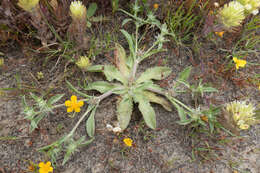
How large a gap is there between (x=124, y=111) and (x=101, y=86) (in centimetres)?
37

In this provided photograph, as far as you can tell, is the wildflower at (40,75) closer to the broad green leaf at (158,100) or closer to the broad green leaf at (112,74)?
the broad green leaf at (112,74)

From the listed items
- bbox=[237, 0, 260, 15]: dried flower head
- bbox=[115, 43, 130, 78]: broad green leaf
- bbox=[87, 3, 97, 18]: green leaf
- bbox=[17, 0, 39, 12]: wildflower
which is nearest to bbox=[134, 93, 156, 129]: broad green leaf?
bbox=[115, 43, 130, 78]: broad green leaf

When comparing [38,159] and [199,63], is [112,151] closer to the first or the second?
[38,159]

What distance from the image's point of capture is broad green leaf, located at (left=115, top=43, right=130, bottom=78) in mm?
2324

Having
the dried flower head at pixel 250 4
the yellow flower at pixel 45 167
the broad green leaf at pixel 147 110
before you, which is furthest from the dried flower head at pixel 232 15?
the yellow flower at pixel 45 167

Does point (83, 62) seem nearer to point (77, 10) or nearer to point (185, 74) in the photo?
point (77, 10)

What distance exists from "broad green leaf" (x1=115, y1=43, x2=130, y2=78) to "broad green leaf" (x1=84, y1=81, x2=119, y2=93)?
0.24 meters

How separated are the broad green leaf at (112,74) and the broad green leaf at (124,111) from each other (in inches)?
9.1

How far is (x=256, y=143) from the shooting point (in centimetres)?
213

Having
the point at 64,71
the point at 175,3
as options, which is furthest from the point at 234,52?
the point at 64,71

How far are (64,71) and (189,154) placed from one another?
1.58 metres

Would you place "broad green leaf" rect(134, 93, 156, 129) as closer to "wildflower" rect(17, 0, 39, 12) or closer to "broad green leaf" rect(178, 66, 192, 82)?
"broad green leaf" rect(178, 66, 192, 82)

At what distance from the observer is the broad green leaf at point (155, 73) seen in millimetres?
2268

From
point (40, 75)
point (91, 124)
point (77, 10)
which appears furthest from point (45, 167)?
point (77, 10)
